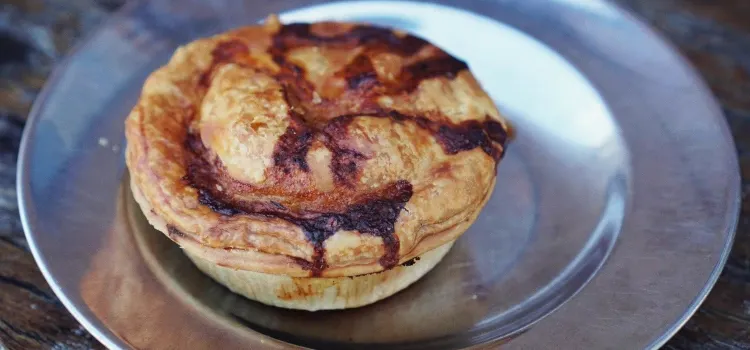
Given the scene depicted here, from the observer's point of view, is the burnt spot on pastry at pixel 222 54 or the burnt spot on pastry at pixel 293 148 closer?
the burnt spot on pastry at pixel 293 148

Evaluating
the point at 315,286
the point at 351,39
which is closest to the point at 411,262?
the point at 315,286

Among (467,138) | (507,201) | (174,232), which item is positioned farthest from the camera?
(507,201)

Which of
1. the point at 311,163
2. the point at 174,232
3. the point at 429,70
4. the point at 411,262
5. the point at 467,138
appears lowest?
the point at 174,232

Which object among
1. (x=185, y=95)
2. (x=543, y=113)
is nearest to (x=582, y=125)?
(x=543, y=113)

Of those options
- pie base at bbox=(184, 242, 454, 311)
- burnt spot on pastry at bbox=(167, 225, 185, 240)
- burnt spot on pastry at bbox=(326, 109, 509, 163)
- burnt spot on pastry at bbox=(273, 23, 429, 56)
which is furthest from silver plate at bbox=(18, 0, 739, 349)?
burnt spot on pastry at bbox=(273, 23, 429, 56)

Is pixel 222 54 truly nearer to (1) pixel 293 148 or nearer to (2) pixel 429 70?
(1) pixel 293 148

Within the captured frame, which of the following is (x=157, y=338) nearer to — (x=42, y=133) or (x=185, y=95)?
(x=185, y=95)

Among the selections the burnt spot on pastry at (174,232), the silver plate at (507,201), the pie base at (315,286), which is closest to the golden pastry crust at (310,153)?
the burnt spot on pastry at (174,232)

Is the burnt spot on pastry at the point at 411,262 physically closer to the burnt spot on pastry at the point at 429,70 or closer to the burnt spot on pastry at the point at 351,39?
the burnt spot on pastry at the point at 429,70
